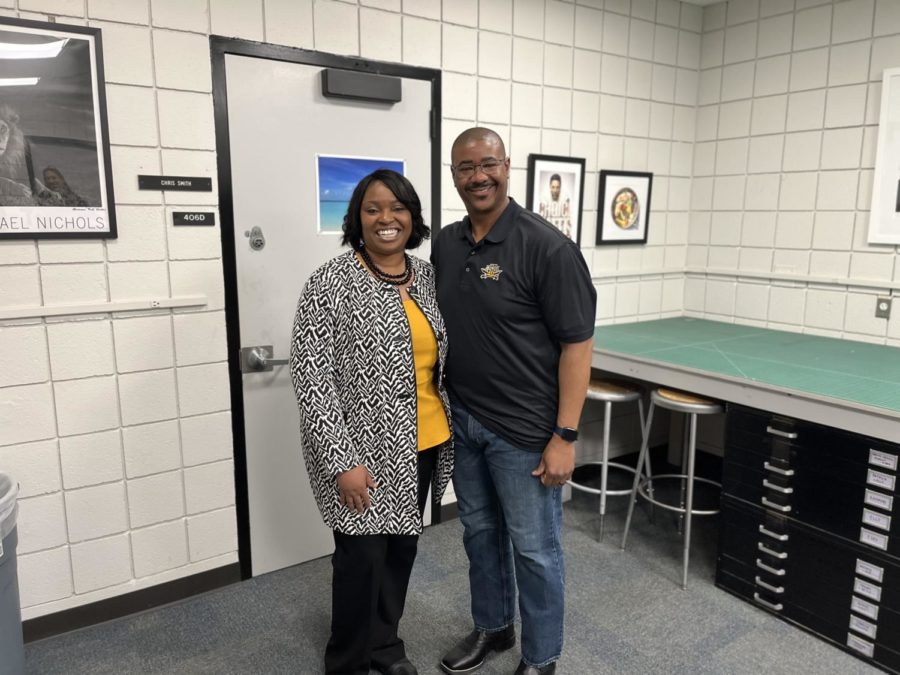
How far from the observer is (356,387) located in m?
1.76

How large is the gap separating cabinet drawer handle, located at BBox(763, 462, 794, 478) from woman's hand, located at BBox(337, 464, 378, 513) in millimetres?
1473

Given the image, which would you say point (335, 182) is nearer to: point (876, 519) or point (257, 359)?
point (257, 359)

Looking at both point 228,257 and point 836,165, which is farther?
point 836,165

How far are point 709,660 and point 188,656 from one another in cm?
172

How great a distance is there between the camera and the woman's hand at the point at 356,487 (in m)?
1.73

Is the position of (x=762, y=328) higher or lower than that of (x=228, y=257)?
lower

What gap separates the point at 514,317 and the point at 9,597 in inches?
64.9

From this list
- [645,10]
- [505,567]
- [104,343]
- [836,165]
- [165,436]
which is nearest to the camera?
[505,567]

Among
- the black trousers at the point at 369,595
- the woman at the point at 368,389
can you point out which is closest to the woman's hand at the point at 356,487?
the woman at the point at 368,389

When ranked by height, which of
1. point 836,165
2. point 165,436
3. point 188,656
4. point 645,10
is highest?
point 645,10

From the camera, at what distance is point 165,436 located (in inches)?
93.4

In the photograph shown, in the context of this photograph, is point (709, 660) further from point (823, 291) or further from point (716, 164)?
point (716, 164)

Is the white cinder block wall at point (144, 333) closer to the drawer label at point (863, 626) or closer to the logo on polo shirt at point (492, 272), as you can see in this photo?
the logo on polo shirt at point (492, 272)

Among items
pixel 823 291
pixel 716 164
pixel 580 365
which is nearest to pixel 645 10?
pixel 716 164
